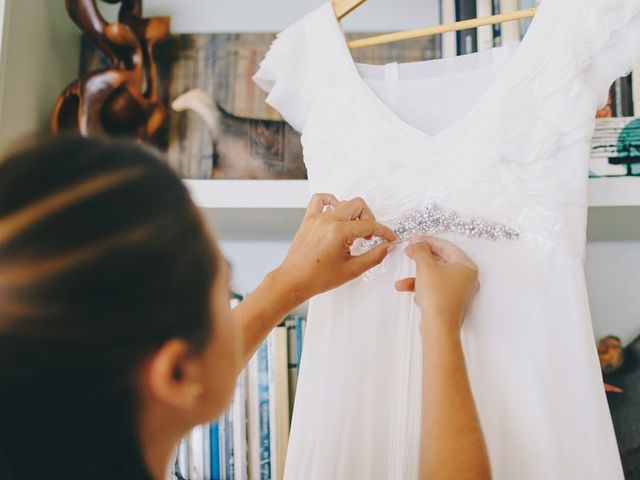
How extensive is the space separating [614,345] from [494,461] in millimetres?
510

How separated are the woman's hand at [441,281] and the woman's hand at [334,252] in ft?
0.14

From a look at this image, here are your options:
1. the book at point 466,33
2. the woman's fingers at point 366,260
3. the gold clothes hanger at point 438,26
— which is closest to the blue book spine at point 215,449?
the woman's fingers at point 366,260

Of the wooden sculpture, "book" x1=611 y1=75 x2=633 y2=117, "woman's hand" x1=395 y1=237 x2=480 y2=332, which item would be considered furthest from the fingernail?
the wooden sculpture

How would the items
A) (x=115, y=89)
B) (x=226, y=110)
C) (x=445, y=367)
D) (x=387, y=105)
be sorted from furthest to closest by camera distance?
(x=226, y=110) < (x=115, y=89) < (x=387, y=105) < (x=445, y=367)

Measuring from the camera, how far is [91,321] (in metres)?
0.33

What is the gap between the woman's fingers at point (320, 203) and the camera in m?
0.73

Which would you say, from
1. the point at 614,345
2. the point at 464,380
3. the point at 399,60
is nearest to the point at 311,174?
the point at 464,380

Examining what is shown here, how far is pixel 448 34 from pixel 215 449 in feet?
2.44

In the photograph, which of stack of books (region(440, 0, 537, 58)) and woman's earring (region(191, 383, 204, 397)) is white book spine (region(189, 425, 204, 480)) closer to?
woman's earring (region(191, 383, 204, 397))

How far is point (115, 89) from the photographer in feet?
3.32

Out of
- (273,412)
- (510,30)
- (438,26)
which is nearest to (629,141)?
(510,30)

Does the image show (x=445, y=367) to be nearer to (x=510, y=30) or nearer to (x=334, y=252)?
(x=334, y=252)

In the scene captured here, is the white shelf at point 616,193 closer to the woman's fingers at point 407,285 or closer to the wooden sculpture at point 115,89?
the woman's fingers at point 407,285

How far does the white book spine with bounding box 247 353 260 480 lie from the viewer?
2.93ft
